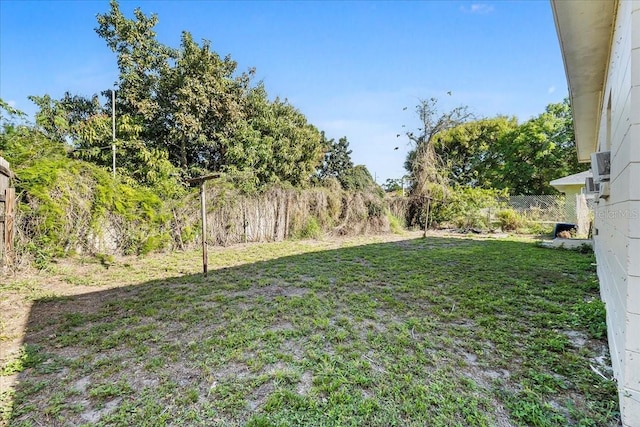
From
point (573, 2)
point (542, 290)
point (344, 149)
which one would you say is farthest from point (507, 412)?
point (344, 149)

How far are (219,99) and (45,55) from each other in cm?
434

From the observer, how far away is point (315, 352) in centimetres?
231

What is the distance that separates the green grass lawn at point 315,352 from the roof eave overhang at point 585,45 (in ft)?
8.39

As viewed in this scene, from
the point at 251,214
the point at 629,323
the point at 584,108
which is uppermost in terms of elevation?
the point at 584,108

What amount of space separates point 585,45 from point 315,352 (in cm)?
386

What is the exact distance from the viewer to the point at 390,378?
77.8 inches

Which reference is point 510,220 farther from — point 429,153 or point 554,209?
point 429,153

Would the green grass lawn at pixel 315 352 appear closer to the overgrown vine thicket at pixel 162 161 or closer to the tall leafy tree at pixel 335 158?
the overgrown vine thicket at pixel 162 161

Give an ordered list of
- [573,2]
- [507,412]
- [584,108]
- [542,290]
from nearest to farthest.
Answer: [507,412]
[573,2]
[542,290]
[584,108]

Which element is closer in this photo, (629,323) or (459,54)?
(629,323)

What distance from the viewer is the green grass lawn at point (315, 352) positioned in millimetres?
1686

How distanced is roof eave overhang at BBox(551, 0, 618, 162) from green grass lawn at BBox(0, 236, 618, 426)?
2556 mm

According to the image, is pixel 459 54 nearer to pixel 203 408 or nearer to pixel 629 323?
pixel 629 323

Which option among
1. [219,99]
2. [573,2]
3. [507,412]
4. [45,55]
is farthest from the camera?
[219,99]
